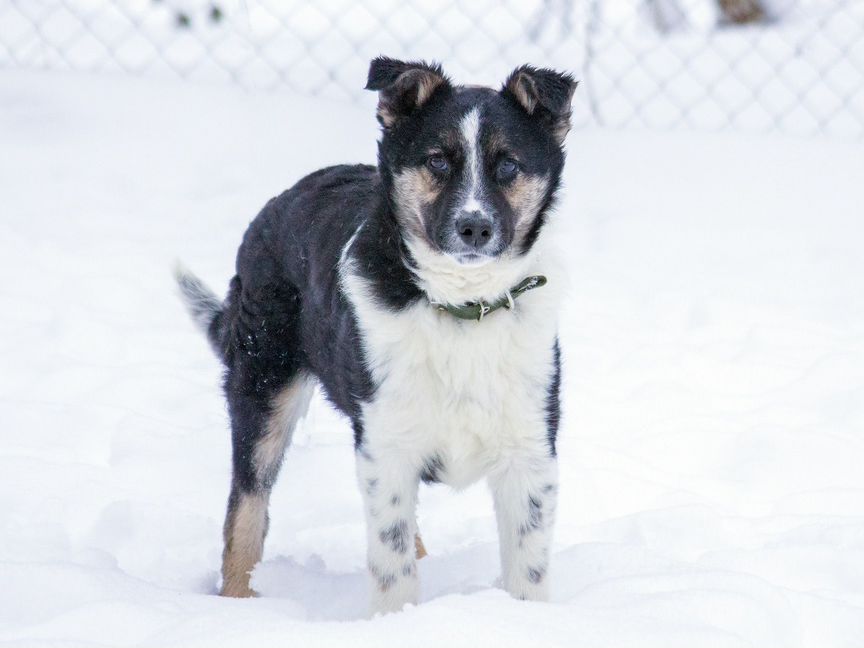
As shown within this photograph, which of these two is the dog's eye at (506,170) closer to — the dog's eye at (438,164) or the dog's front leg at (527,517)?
the dog's eye at (438,164)

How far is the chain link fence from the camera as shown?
7848mm

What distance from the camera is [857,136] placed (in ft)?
25.0

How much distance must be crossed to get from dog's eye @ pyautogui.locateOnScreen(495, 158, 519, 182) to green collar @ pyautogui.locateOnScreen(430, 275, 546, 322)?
0.27 m

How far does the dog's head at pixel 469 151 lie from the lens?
3.14m

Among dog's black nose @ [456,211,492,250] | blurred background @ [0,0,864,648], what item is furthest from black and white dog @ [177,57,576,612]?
blurred background @ [0,0,864,648]

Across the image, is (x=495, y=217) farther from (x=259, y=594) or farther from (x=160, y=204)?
(x=160, y=204)

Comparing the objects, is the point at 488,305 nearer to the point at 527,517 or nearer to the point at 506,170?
the point at 506,170

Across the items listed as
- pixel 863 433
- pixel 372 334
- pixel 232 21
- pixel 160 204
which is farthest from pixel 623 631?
pixel 232 21

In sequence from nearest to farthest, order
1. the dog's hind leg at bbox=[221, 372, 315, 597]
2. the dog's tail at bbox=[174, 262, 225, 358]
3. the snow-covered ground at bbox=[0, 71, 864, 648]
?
1. the snow-covered ground at bbox=[0, 71, 864, 648]
2. the dog's hind leg at bbox=[221, 372, 315, 597]
3. the dog's tail at bbox=[174, 262, 225, 358]

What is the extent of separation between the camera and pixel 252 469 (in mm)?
3830

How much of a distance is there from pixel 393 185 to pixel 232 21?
17.4 ft

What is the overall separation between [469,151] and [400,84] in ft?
0.94

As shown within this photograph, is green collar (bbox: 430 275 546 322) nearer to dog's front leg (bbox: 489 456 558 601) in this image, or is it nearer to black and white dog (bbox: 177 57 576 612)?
black and white dog (bbox: 177 57 576 612)

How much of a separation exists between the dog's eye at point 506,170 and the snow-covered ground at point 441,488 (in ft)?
3.61
